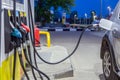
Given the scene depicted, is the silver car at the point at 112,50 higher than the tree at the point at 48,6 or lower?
lower

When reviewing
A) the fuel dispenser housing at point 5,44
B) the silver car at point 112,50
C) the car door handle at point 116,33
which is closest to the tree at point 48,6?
the silver car at point 112,50

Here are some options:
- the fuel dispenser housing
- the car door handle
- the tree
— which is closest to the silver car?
the car door handle

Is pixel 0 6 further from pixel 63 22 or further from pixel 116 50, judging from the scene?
pixel 63 22

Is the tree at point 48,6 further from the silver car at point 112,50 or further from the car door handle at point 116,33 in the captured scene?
the car door handle at point 116,33

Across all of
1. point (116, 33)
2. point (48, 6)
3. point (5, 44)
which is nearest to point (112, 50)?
point (116, 33)

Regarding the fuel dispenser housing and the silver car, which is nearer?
the fuel dispenser housing

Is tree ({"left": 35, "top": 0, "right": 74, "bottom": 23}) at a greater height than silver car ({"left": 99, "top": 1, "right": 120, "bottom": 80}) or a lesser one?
greater

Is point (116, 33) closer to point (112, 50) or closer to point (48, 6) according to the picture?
point (112, 50)

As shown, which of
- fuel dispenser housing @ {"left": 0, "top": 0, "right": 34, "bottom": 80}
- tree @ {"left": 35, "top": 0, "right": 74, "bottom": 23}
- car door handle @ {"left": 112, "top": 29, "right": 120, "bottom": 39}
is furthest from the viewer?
tree @ {"left": 35, "top": 0, "right": 74, "bottom": 23}

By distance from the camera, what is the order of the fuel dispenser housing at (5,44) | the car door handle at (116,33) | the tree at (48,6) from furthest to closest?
the tree at (48,6) → the car door handle at (116,33) → the fuel dispenser housing at (5,44)

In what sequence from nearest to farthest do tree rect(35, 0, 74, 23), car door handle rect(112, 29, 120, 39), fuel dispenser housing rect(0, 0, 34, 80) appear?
fuel dispenser housing rect(0, 0, 34, 80) → car door handle rect(112, 29, 120, 39) → tree rect(35, 0, 74, 23)

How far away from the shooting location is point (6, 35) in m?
3.37

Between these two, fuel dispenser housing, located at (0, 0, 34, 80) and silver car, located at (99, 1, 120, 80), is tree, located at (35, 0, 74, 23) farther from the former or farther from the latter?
fuel dispenser housing, located at (0, 0, 34, 80)

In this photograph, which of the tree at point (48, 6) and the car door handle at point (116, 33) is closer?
the car door handle at point (116, 33)
